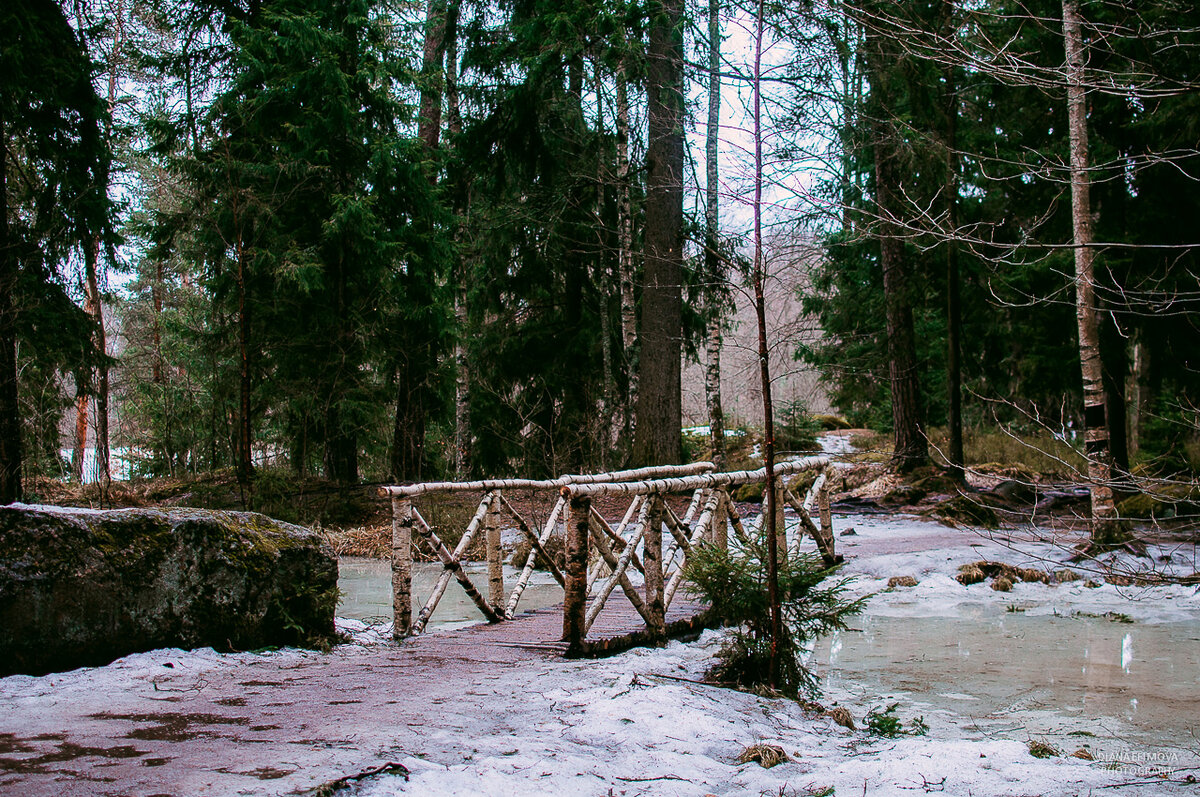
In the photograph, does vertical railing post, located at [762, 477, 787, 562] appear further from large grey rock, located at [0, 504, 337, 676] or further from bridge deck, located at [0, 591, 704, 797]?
large grey rock, located at [0, 504, 337, 676]

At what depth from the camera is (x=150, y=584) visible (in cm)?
489

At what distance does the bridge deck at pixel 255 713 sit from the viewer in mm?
2902

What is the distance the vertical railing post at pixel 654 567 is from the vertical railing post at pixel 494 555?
5.81 ft

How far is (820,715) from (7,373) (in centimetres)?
1221

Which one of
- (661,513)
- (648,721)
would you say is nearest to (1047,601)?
(661,513)

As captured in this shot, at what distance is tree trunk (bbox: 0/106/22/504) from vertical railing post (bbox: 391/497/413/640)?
833 cm

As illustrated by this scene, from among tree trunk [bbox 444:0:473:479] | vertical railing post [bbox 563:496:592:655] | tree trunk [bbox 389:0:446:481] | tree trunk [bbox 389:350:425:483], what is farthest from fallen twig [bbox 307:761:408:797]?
tree trunk [bbox 444:0:473:479]

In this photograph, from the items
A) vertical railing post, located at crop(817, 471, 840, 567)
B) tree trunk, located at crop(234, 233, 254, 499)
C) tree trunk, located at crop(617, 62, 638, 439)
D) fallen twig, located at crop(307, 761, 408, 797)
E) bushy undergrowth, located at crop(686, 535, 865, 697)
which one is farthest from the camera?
tree trunk, located at crop(617, 62, 638, 439)

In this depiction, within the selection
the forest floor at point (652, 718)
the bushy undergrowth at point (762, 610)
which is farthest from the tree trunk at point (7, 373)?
the bushy undergrowth at point (762, 610)

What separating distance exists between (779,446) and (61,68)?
16.2 m

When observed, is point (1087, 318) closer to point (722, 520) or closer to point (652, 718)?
point (722, 520)

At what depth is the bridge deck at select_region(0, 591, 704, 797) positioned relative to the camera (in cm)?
290

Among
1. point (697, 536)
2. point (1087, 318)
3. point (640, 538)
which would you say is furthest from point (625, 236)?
point (640, 538)

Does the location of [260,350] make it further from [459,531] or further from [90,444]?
[90,444]
